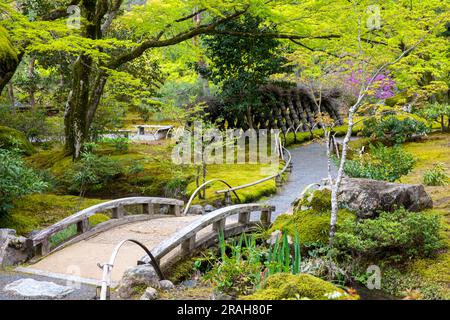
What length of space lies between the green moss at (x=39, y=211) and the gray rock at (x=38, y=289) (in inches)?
107

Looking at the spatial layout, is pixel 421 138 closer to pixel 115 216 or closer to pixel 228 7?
pixel 228 7

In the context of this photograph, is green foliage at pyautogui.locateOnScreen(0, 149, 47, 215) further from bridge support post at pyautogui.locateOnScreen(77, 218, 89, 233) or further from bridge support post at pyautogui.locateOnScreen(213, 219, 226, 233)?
bridge support post at pyautogui.locateOnScreen(213, 219, 226, 233)

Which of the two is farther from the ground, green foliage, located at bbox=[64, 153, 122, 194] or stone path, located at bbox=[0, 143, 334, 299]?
green foliage, located at bbox=[64, 153, 122, 194]

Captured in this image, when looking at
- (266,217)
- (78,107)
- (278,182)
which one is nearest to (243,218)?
(266,217)

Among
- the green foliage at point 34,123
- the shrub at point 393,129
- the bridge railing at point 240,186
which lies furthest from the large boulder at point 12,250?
the green foliage at point 34,123

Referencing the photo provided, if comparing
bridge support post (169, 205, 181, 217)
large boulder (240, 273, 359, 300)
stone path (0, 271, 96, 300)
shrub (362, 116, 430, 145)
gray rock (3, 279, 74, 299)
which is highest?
shrub (362, 116, 430, 145)

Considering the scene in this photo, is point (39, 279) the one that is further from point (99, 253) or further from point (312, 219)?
point (312, 219)

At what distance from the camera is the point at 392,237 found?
236 inches

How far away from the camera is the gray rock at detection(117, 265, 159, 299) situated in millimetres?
5008

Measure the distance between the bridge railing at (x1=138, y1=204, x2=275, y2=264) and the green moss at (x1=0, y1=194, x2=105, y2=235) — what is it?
322 centimetres

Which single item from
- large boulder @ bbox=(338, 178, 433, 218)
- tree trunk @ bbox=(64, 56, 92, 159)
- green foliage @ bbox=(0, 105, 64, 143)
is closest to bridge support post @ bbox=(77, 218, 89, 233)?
large boulder @ bbox=(338, 178, 433, 218)

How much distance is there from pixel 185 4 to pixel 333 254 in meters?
8.66

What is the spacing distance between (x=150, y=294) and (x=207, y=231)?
2587mm

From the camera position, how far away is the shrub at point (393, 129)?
15.2 m
